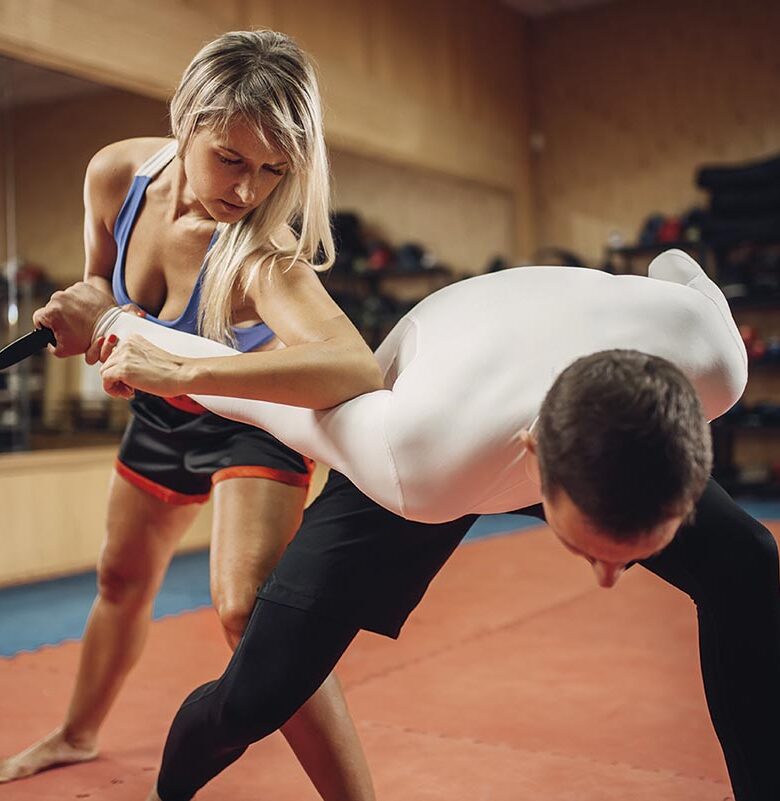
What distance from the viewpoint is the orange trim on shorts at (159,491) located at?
201 centimetres

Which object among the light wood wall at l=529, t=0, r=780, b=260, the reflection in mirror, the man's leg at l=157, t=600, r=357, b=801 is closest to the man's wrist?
the man's leg at l=157, t=600, r=357, b=801

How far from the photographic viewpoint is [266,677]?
4.62ft

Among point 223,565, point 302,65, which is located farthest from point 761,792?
point 302,65

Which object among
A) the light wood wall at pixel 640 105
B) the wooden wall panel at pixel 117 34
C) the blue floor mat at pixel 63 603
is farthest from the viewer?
the light wood wall at pixel 640 105

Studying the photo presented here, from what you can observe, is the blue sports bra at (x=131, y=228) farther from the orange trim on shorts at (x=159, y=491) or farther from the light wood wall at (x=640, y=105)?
the light wood wall at (x=640, y=105)

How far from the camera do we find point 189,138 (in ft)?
5.34

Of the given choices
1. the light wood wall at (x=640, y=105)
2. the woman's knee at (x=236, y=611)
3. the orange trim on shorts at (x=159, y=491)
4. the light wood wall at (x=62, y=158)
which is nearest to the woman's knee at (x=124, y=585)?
the orange trim on shorts at (x=159, y=491)

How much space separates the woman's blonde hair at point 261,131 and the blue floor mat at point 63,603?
1944mm

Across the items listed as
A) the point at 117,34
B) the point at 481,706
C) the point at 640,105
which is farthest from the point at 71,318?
the point at 640,105

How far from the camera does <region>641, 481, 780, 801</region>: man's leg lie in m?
1.38

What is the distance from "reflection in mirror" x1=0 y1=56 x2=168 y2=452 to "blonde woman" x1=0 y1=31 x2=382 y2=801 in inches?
111

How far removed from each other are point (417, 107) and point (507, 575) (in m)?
3.75

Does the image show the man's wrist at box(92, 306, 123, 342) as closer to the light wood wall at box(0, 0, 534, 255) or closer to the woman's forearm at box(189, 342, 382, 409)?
the woman's forearm at box(189, 342, 382, 409)

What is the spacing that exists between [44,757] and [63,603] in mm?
1935
